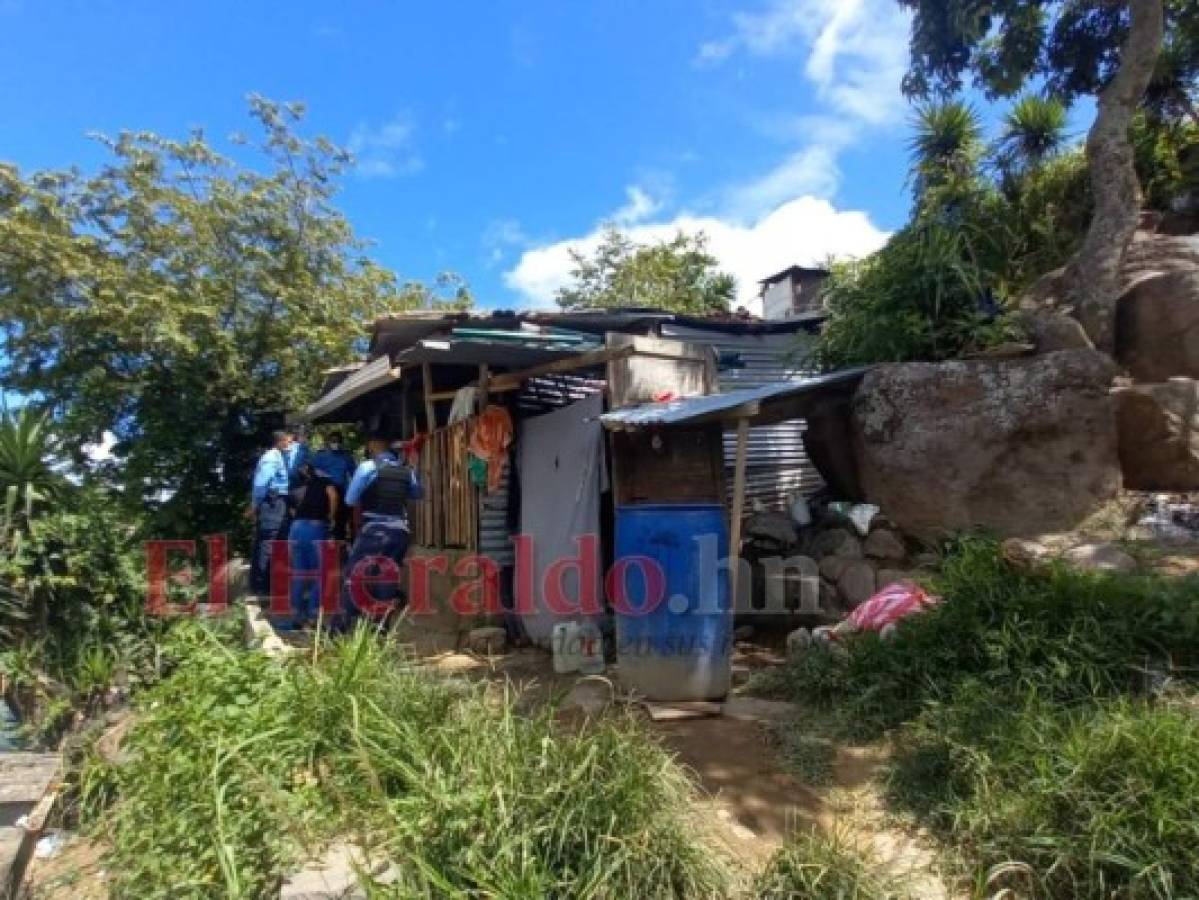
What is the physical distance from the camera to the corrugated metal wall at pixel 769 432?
30.8 feet

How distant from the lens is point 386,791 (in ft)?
9.46

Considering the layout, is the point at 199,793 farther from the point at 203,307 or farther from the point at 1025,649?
the point at 203,307

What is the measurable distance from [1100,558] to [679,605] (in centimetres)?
288

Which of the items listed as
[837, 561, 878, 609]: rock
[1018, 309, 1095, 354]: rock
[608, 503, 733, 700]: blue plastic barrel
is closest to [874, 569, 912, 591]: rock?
[837, 561, 878, 609]: rock

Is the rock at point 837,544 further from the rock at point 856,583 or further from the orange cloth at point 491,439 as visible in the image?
the orange cloth at point 491,439

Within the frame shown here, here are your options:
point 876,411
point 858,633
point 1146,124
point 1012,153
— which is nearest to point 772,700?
point 858,633

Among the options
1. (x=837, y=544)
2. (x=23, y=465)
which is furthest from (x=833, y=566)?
(x=23, y=465)

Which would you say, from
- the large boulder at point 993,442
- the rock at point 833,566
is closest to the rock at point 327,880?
the rock at point 833,566

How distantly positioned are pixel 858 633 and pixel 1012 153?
7765 millimetres

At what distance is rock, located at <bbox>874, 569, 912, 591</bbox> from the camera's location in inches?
247

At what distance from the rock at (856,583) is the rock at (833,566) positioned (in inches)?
1.8

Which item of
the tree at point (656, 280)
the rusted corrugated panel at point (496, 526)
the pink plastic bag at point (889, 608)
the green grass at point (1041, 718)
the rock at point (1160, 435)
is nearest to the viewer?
the green grass at point (1041, 718)

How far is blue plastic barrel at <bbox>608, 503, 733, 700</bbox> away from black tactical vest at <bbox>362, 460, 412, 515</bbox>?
2268 millimetres

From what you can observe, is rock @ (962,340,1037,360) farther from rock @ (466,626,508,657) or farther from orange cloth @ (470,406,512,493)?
rock @ (466,626,508,657)
